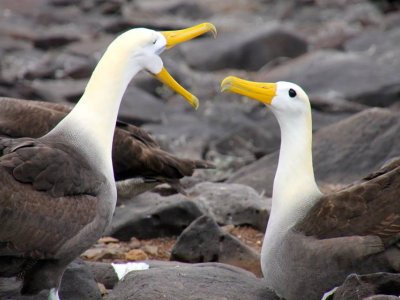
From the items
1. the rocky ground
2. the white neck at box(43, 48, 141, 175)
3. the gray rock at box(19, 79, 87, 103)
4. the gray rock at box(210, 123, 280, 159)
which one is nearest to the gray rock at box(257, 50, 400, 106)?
the rocky ground

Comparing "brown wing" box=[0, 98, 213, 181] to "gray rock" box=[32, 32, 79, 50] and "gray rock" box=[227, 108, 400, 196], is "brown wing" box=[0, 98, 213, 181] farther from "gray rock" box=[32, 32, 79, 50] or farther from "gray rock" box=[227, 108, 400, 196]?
"gray rock" box=[32, 32, 79, 50]

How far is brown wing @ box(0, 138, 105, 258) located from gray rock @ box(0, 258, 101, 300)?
439 mm

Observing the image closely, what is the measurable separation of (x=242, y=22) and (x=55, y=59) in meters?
5.85

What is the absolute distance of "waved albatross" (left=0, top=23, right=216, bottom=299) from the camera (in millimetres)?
5559

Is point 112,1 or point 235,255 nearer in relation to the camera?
point 235,255

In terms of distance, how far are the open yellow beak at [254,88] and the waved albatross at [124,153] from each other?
1264mm

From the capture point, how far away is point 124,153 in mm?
7668

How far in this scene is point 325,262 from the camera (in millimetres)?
5727

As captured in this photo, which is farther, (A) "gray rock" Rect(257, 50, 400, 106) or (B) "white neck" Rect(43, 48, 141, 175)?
(A) "gray rock" Rect(257, 50, 400, 106)

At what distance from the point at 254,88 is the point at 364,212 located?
110 centimetres

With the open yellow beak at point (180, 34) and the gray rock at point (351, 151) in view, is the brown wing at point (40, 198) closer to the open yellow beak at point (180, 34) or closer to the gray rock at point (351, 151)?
the open yellow beak at point (180, 34)

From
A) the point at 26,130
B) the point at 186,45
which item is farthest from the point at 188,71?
the point at 26,130

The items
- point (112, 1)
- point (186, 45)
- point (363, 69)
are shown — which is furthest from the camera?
point (112, 1)

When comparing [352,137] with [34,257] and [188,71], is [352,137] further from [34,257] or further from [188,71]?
[188,71]
